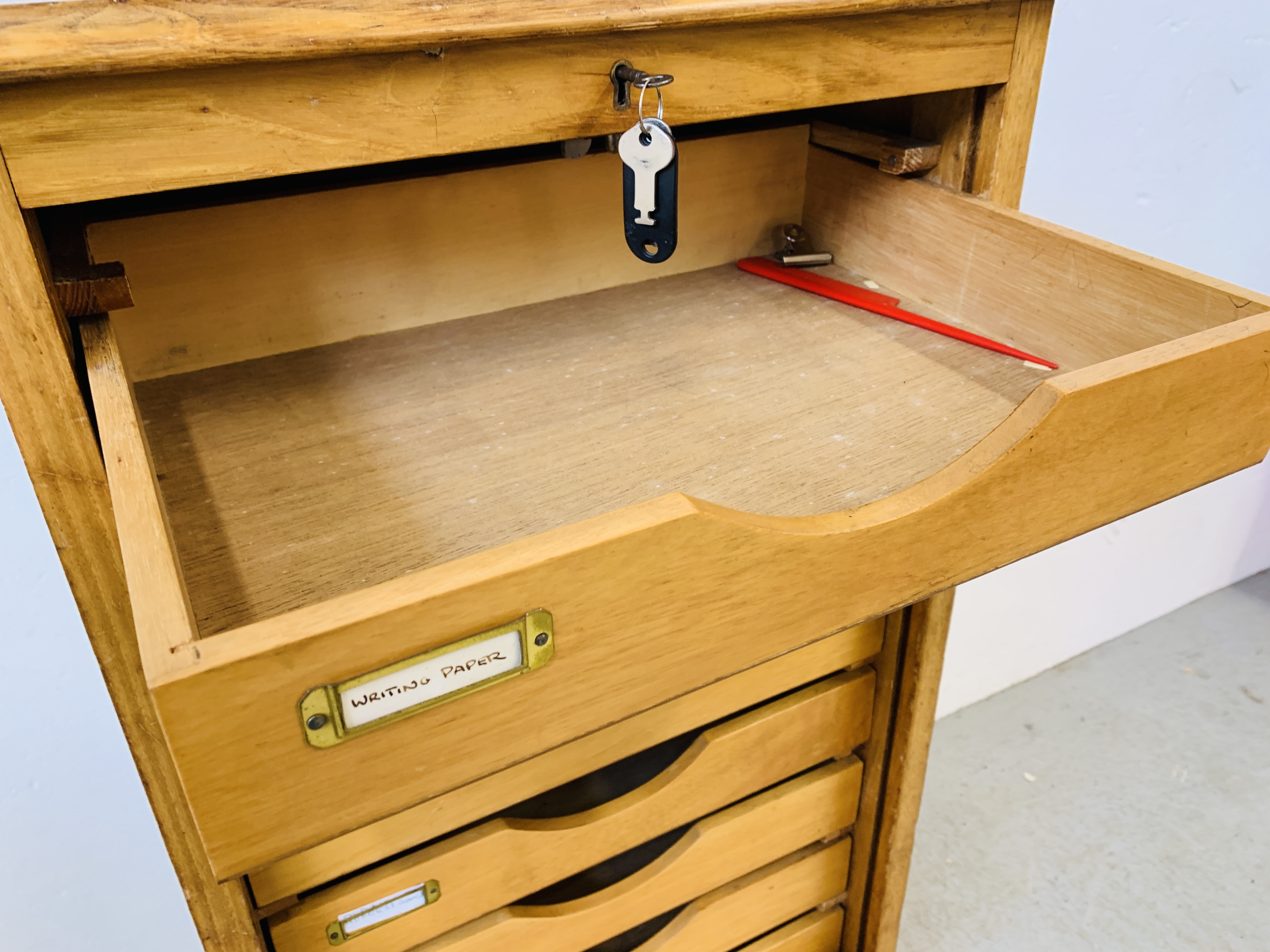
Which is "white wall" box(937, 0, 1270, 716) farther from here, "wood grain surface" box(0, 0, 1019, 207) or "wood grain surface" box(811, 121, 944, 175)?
"wood grain surface" box(0, 0, 1019, 207)

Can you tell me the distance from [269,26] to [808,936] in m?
0.95

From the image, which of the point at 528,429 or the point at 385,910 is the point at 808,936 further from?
the point at 528,429

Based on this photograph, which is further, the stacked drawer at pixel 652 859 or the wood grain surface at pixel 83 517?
the stacked drawer at pixel 652 859

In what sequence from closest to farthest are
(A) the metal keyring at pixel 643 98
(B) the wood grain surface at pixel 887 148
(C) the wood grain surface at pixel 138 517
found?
(C) the wood grain surface at pixel 138 517 → (A) the metal keyring at pixel 643 98 → (B) the wood grain surface at pixel 887 148

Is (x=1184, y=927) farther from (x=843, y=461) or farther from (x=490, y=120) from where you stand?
(x=490, y=120)

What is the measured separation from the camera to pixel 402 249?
0.75 metres

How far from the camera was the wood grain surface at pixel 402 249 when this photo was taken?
684 mm

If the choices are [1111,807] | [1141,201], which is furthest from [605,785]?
[1141,201]

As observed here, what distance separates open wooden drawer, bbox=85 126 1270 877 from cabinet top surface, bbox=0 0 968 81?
152mm

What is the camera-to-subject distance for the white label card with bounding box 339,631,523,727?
386mm

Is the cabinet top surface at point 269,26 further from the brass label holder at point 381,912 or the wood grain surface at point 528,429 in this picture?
the brass label holder at point 381,912

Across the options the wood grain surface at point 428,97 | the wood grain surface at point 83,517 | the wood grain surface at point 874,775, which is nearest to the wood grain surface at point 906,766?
the wood grain surface at point 874,775

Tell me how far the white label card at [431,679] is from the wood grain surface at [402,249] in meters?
0.43

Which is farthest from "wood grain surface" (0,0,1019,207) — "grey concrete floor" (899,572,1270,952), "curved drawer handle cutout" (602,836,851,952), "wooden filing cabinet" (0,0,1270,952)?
"grey concrete floor" (899,572,1270,952)
